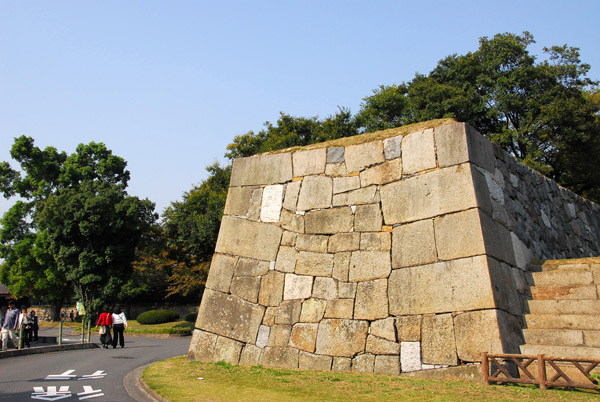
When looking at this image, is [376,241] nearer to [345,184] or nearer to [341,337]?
[345,184]

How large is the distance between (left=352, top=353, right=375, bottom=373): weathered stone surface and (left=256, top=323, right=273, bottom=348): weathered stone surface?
2080mm

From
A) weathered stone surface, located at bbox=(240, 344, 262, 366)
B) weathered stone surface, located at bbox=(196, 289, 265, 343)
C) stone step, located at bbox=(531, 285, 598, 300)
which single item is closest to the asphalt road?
weathered stone surface, located at bbox=(196, 289, 265, 343)

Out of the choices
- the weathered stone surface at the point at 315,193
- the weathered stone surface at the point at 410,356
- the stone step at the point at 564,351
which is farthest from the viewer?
the weathered stone surface at the point at 315,193

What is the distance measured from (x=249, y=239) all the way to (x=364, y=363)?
13.0 feet

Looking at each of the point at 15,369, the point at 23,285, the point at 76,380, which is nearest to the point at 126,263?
the point at 23,285

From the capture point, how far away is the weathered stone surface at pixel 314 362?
9828 mm

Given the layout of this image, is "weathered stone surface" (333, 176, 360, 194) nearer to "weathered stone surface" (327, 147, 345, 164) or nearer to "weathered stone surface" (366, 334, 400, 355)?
"weathered stone surface" (327, 147, 345, 164)

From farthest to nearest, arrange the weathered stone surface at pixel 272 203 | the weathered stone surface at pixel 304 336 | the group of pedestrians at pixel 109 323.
Result: the group of pedestrians at pixel 109 323 → the weathered stone surface at pixel 272 203 → the weathered stone surface at pixel 304 336

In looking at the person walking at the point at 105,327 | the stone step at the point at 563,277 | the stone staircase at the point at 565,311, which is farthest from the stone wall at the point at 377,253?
the person walking at the point at 105,327

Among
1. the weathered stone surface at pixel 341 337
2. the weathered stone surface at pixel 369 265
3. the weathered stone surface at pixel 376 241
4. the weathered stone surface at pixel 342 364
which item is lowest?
the weathered stone surface at pixel 342 364

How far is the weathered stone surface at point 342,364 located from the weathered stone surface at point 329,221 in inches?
101

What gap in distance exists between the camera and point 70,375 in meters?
10.6

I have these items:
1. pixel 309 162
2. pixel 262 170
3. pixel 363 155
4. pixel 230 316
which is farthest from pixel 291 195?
pixel 230 316

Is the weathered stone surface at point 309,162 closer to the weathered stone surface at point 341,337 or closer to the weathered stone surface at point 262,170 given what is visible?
the weathered stone surface at point 262,170
